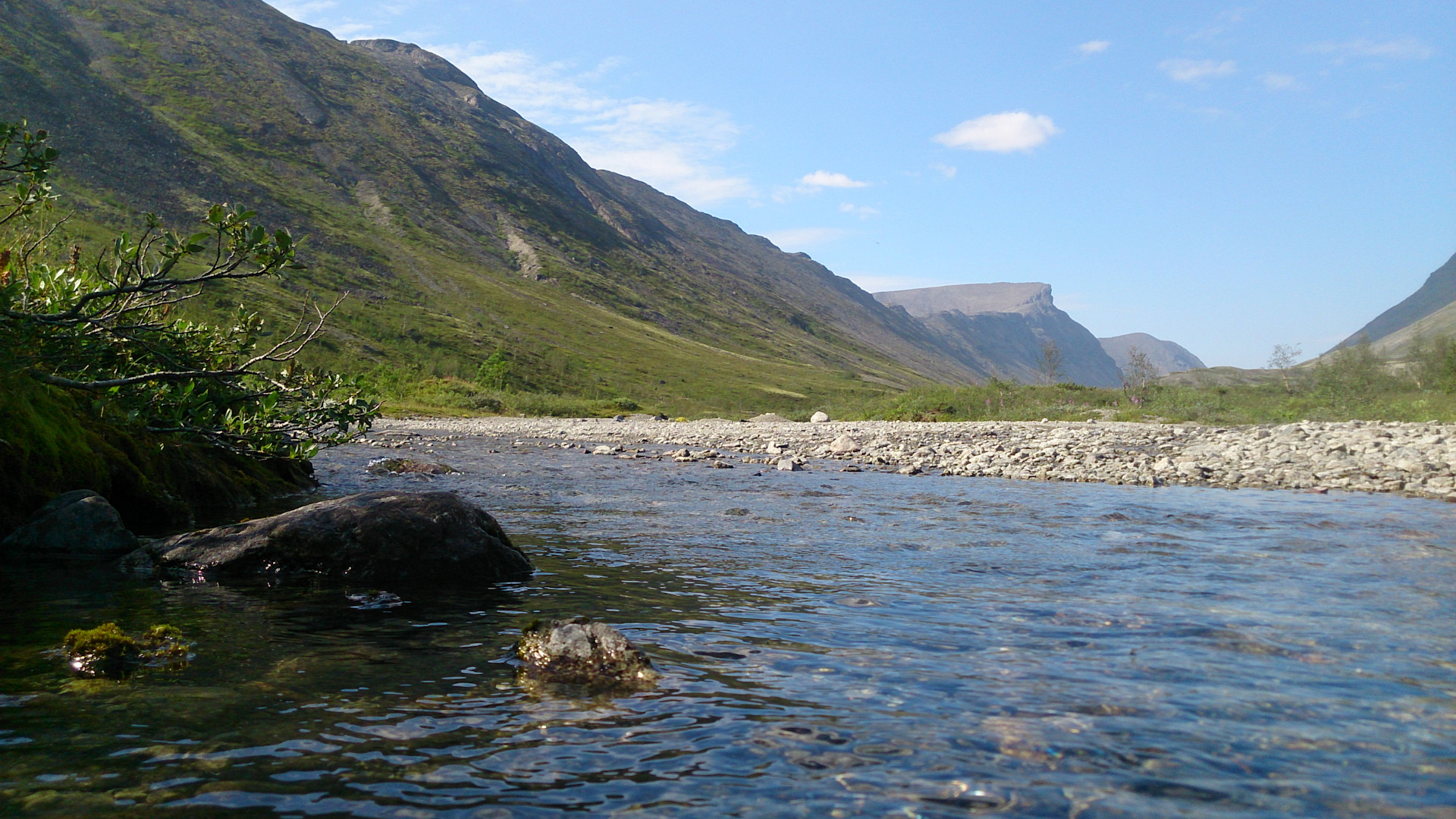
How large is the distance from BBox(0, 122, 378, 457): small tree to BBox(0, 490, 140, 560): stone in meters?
1.28

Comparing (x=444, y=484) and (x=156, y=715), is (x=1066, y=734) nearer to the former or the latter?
(x=156, y=715)

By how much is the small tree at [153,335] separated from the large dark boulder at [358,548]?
1962mm

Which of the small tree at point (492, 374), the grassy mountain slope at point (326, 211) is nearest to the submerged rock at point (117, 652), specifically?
the small tree at point (492, 374)

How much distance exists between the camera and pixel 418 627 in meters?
7.60

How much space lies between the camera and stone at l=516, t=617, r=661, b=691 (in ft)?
19.8

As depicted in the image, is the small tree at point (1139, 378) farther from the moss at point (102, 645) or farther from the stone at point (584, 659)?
the moss at point (102, 645)

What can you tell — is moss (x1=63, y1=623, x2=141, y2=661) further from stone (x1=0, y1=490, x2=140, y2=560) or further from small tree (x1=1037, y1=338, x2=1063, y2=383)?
small tree (x1=1037, y1=338, x2=1063, y2=383)

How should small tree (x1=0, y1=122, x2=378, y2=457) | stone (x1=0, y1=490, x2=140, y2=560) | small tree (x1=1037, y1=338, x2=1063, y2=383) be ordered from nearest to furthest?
small tree (x1=0, y1=122, x2=378, y2=457) → stone (x1=0, y1=490, x2=140, y2=560) → small tree (x1=1037, y1=338, x2=1063, y2=383)

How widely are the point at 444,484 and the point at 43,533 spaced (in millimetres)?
10237

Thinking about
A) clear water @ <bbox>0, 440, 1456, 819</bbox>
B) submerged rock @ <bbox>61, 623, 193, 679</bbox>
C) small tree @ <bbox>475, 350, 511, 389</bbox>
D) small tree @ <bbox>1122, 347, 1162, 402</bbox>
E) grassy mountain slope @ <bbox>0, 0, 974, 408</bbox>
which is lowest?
clear water @ <bbox>0, 440, 1456, 819</bbox>

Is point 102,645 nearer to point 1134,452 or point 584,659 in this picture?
point 584,659

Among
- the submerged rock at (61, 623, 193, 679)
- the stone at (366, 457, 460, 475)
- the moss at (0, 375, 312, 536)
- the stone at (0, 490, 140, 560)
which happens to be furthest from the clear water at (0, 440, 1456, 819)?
the stone at (366, 457, 460, 475)

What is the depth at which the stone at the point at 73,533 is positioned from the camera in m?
10.1

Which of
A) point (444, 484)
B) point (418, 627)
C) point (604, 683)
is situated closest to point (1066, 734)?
point (604, 683)
